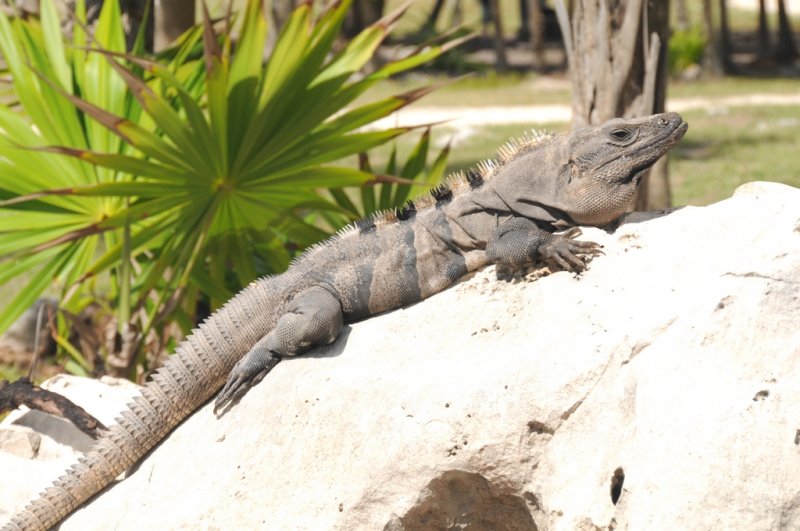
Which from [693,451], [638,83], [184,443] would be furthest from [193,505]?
[638,83]

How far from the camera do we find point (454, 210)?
4457mm

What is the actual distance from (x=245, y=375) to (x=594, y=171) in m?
1.59

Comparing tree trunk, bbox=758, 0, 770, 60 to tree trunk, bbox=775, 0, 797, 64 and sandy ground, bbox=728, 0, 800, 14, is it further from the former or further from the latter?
sandy ground, bbox=728, 0, 800, 14

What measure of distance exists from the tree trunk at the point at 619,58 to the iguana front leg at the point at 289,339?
105 inches

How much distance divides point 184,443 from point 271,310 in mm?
646

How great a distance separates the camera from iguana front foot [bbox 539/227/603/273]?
395 cm

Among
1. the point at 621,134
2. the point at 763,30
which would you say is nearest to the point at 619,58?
the point at 621,134

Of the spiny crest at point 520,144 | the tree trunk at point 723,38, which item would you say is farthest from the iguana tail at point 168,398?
the tree trunk at point 723,38

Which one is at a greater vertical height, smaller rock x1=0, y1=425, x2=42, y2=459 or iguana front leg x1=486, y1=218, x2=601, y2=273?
iguana front leg x1=486, y1=218, x2=601, y2=273

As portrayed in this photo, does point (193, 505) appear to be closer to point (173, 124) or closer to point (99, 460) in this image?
point (99, 460)

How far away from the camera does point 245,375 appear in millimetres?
4340

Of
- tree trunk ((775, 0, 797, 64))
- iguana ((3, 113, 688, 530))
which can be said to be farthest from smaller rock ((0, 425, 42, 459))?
tree trunk ((775, 0, 797, 64))

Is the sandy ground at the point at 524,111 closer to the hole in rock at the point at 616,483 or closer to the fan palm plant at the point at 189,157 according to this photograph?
the fan palm plant at the point at 189,157

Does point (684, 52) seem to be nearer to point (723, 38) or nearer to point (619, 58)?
point (723, 38)
